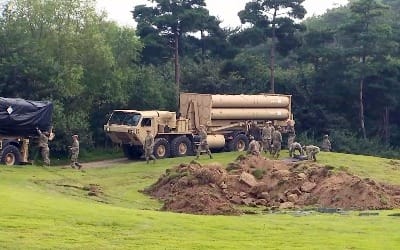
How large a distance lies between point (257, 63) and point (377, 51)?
9.10 meters

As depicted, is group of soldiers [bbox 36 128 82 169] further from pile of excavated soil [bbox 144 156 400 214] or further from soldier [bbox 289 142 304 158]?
soldier [bbox 289 142 304 158]

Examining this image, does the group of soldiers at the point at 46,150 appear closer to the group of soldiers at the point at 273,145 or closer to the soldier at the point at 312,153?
the group of soldiers at the point at 273,145

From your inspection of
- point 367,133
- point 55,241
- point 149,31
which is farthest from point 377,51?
point 55,241

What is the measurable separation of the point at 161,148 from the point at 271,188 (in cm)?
1260

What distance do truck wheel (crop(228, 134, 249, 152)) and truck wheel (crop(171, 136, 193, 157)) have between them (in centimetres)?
293

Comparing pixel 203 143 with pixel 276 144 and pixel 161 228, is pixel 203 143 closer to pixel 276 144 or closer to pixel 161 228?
pixel 276 144

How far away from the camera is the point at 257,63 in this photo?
59.9 m

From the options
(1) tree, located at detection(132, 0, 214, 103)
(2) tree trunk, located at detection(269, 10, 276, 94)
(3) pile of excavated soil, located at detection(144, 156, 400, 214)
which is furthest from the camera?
(2) tree trunk, located at detection(269, 10, 276, 94)

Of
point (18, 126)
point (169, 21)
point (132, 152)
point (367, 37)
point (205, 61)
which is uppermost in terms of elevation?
point (169, 21)

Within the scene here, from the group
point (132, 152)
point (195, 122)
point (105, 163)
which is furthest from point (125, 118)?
point (195, 122)

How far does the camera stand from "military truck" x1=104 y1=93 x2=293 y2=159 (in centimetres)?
3975

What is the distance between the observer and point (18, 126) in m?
34.4

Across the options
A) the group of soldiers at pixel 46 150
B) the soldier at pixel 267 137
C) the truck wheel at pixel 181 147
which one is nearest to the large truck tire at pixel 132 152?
the truck wheel at pixel 181 147

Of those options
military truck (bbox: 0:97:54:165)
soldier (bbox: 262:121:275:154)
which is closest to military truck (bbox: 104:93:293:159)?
soldier (bbox: 262:121:275:154)
